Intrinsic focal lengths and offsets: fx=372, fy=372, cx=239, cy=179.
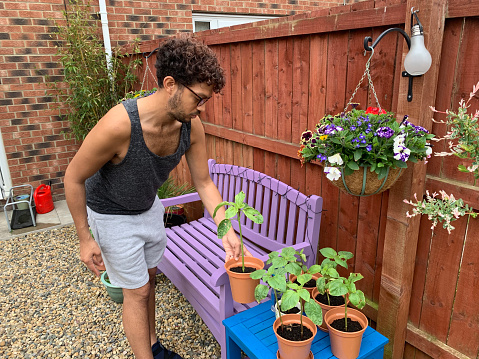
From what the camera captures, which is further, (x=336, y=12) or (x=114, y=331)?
(x=114, y=331)

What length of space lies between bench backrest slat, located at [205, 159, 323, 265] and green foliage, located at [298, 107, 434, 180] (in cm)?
71

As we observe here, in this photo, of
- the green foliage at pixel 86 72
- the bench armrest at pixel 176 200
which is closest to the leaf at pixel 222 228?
the bench armrest at pixel 176 200

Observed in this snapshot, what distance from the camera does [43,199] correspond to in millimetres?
4961

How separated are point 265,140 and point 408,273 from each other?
4.47 ft

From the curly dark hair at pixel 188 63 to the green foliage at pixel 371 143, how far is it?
0.55 metres

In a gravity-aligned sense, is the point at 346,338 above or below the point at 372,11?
below

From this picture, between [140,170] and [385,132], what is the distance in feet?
3.72

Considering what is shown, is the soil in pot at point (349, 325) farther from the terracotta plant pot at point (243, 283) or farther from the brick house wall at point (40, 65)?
the brick house wall at point (40, 65)

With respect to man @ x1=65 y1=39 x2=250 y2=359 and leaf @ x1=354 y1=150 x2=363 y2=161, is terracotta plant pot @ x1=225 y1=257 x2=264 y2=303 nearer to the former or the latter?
man @ x1=65 y1=39 x2=250 y2=359

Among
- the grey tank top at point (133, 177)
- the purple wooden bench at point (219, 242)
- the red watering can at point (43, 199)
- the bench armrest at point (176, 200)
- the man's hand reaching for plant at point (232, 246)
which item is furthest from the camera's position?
the red watering can at point (43, 199)

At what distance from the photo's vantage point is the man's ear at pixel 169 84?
1.64 metres

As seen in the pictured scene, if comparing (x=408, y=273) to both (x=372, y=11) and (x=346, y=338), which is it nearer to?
(x=346, y=338)

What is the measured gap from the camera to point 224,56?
127 inches

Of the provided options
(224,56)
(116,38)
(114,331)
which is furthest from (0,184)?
(224,56)
